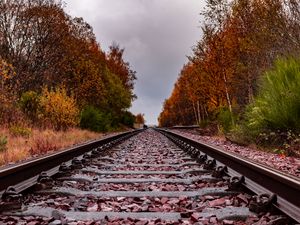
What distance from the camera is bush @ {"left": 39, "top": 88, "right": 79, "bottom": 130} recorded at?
59.5ft

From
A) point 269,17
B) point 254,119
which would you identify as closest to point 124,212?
point 254,119

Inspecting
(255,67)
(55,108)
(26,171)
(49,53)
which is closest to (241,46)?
(255,67)

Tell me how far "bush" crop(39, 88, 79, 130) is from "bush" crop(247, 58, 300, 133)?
998cm

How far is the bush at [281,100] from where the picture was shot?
978cm

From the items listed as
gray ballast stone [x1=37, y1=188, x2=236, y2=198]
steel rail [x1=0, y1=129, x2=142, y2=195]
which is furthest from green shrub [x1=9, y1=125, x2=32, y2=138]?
gray ballast stone [x1=37, y1=188, x2=236, y2=198]

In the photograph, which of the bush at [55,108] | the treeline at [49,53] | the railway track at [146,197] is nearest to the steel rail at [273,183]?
the railway track at [146,197]

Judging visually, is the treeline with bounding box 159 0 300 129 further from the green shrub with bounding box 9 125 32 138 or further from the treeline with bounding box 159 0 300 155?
the green shrub with bounding box 9 125 32 138

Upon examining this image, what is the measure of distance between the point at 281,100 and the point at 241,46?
11.1 meters

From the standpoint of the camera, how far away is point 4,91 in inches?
563

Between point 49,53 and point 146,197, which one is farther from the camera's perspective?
point 49,53

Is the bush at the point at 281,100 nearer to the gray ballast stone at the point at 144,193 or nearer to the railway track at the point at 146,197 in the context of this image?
the railway track at the point at 146,197

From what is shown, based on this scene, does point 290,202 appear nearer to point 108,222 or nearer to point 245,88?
point 108,222

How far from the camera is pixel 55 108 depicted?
18.4 metres

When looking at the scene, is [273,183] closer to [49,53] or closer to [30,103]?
[30,103]
